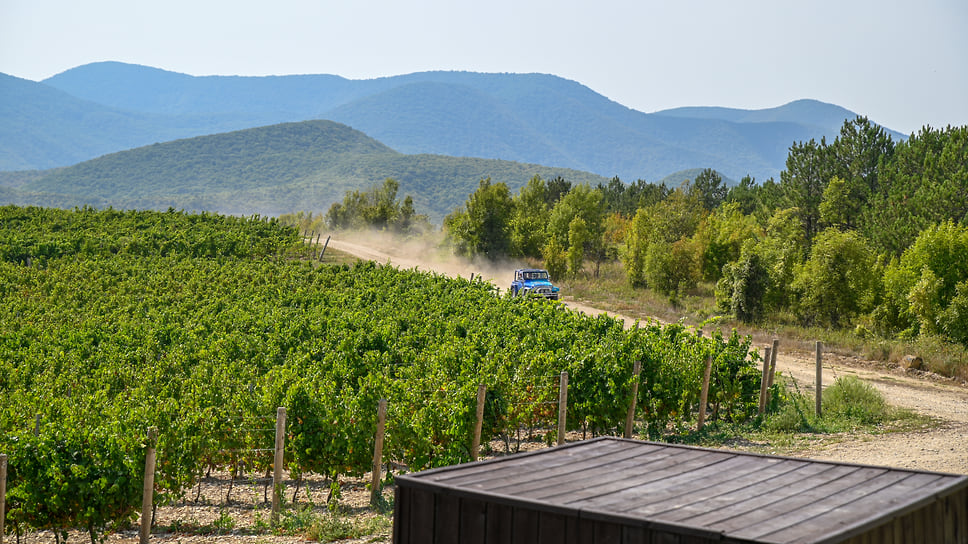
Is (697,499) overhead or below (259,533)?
overhead

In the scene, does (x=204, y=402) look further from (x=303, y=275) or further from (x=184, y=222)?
(x=184, y=222)

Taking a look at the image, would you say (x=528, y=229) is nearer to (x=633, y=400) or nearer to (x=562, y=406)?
(x=633, y=400)

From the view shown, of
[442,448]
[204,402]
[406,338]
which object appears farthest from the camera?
[406,338]

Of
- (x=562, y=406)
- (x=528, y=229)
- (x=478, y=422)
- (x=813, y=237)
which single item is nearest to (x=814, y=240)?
(x=813, y=237)

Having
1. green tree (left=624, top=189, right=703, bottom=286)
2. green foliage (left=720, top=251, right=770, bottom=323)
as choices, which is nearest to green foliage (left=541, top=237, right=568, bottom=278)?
green tree (left=624, top=189, right=703, bottom=286)

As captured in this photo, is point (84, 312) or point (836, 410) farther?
point (84, 312)

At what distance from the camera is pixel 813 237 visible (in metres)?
46.5

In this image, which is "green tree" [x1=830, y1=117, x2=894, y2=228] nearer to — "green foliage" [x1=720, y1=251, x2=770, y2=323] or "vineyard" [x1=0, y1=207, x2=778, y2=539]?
"green foliage" [x1=720, y1=251, x2=770, y2=323]

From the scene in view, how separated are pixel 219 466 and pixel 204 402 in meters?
1.30

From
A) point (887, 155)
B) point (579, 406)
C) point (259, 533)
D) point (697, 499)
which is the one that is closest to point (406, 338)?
point (579, 406)

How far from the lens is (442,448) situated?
593 inches

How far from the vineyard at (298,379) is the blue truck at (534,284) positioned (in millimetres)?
5119

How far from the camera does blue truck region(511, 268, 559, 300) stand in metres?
Result: 39.0

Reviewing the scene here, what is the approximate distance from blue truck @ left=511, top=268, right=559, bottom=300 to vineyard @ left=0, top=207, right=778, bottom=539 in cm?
512
